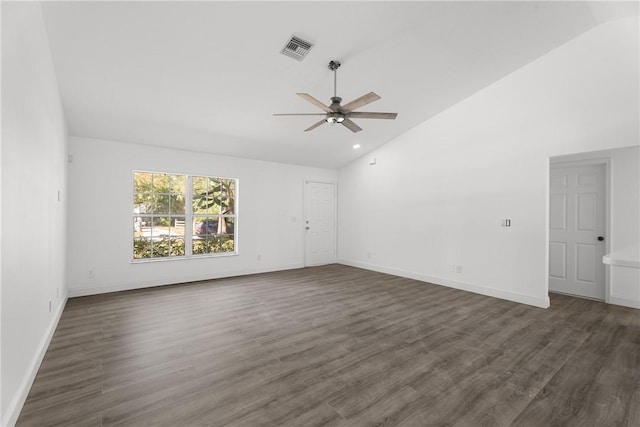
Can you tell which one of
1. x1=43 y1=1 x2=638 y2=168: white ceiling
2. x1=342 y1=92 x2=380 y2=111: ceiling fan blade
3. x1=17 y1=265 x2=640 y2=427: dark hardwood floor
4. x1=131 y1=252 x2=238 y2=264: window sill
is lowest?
x1=17 y1=265 x2=640 y2=427: dark hardwood floor

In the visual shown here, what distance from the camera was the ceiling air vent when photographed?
2.92 m

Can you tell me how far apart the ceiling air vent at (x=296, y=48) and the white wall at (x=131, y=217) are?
3.12m

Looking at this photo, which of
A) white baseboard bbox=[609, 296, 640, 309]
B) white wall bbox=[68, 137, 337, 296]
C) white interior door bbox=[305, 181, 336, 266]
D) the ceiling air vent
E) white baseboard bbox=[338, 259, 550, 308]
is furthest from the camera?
white interior door bbox=[305, 181, 336, 266]

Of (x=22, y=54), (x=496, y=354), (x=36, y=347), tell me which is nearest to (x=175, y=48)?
(x=22, y=54)

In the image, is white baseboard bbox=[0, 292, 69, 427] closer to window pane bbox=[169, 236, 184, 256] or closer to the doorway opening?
window pane bbox=[169, 236, 184, 256]

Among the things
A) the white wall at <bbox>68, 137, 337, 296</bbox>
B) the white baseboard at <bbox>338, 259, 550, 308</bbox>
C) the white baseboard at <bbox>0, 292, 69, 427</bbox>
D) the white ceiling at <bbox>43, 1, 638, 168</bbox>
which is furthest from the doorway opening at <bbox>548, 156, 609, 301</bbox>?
the white baseboard at <bbox>0, 292, 69, 427</bbox>

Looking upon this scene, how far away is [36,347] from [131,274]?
2.63m

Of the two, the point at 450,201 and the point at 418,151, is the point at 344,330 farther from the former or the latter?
the point at 418,151

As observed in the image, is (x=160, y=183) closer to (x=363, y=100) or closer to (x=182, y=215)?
(x=182, y=215)

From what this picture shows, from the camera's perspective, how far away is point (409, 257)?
5.70 m

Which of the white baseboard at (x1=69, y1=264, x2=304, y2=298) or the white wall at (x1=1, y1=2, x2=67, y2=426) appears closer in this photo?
the white wall at (x1=1, y1=2, x2=67, y2=426)

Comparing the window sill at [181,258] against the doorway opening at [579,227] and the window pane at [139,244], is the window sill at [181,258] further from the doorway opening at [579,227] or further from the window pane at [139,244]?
the doorway opening at [579,227]

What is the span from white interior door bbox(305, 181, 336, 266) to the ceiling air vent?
395cm

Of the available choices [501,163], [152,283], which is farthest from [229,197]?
[501,163]
